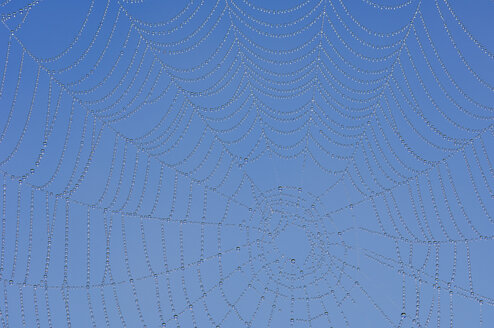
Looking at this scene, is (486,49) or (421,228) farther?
(421,228)

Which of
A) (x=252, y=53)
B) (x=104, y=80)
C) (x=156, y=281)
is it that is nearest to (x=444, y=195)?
(x=252, y=53)

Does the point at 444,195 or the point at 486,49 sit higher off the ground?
the point at 486,49

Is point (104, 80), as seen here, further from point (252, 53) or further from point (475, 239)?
point (475, 239)

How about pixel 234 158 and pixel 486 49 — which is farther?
pixel 234 158

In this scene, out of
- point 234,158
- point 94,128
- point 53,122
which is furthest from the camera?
point 234,158

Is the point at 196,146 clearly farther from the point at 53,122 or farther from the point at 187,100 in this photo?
the point at 53,122

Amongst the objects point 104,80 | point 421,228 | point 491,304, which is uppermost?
point 104,80

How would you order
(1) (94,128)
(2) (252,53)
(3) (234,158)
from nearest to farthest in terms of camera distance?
(1) (94,128) < (2) (252,53) < (3) (234,158)

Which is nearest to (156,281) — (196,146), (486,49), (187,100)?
(196,146)

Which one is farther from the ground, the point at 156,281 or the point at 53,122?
the point at 53,122
